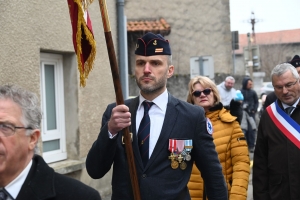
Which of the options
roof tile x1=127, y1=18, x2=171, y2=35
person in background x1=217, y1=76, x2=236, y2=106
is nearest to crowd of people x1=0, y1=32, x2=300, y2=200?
person in background x1=217, y1=76, x2=236, y2=106

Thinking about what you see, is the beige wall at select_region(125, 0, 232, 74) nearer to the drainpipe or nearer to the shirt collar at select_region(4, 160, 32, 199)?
the drainpipe

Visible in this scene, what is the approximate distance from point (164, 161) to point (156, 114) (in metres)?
0.33

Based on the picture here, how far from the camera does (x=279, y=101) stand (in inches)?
179

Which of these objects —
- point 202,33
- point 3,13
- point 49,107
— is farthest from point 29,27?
point 202,33

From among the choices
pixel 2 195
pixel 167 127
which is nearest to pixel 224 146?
pixel 167 127

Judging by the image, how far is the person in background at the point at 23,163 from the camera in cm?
219

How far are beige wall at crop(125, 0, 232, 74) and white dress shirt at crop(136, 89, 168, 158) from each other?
49.8ft

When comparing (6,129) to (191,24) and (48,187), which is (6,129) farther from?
(191,24)

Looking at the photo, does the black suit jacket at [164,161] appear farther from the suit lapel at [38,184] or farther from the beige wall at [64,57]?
the beige wall at [64,57]

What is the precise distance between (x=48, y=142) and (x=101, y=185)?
1267mm

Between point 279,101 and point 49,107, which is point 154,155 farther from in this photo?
point 49,107

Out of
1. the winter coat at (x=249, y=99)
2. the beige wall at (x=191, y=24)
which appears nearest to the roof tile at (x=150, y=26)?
the beige wall at (x=191, y=24)

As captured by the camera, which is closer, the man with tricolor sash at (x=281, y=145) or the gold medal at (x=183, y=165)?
the gold medal at (x=183, y=165)

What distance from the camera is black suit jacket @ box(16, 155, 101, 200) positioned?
217 centimetres
